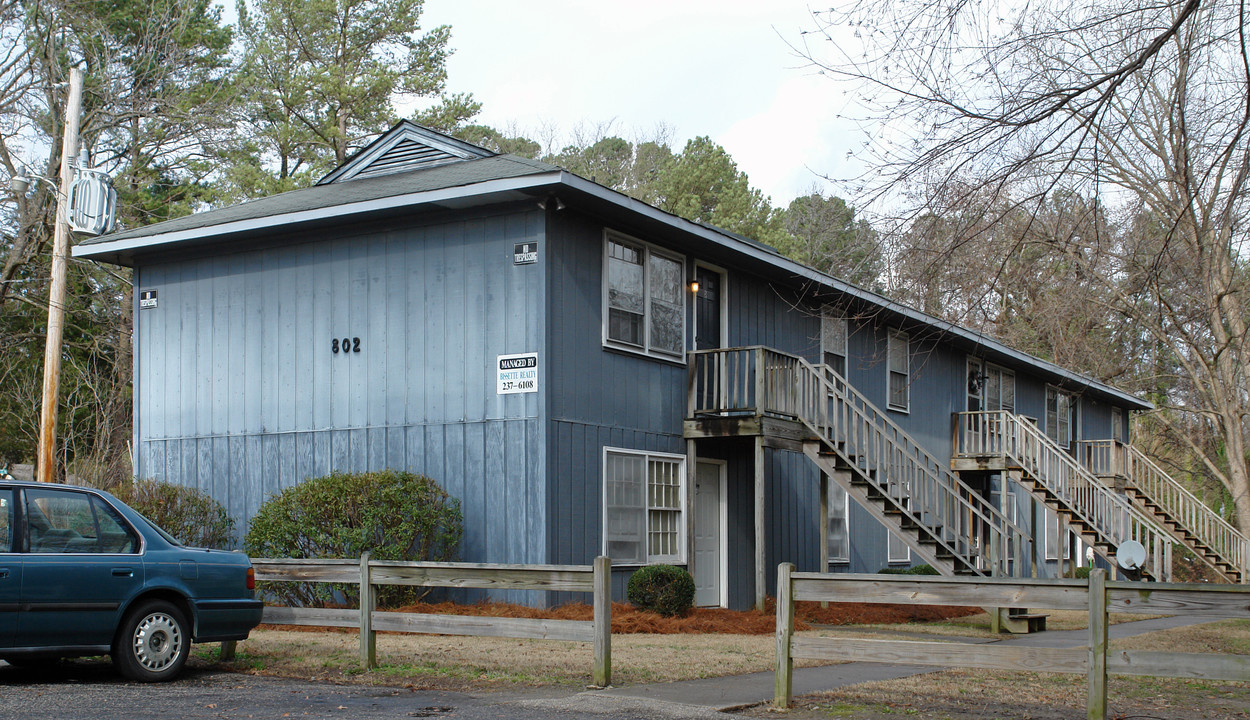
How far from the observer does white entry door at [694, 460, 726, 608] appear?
1788 centimetres

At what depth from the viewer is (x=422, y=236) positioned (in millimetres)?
16016

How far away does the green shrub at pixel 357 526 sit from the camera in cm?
1416

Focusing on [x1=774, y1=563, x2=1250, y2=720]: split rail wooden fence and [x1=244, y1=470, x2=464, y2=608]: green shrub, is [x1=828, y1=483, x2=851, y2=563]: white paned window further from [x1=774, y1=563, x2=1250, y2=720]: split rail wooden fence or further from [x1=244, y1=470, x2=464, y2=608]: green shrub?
[x1=774, y1=563, x2=1250, y2=720]: split rail wooden fence

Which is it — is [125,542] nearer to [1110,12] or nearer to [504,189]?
[504,189]

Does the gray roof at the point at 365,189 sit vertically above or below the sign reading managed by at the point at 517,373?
above

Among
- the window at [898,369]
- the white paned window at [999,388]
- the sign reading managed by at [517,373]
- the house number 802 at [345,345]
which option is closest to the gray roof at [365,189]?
the house number 802 at [345,345]

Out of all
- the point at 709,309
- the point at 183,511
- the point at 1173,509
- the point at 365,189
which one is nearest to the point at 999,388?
the point at 1173,509

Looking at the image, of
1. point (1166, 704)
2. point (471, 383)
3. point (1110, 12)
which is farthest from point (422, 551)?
point (1110, 12)

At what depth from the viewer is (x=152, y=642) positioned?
9.32m

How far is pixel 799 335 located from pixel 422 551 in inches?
343

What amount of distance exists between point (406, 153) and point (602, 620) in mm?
11436

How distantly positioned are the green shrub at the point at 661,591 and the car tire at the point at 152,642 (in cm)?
667

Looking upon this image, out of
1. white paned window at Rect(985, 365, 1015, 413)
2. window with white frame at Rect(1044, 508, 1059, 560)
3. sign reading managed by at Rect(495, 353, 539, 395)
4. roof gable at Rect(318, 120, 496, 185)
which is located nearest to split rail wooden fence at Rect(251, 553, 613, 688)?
sign reading managed by at Rect(495, 353, 539, 395)

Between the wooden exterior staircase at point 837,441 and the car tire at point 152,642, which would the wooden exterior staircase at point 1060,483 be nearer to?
the wooden exterior staircase at point 837,441
